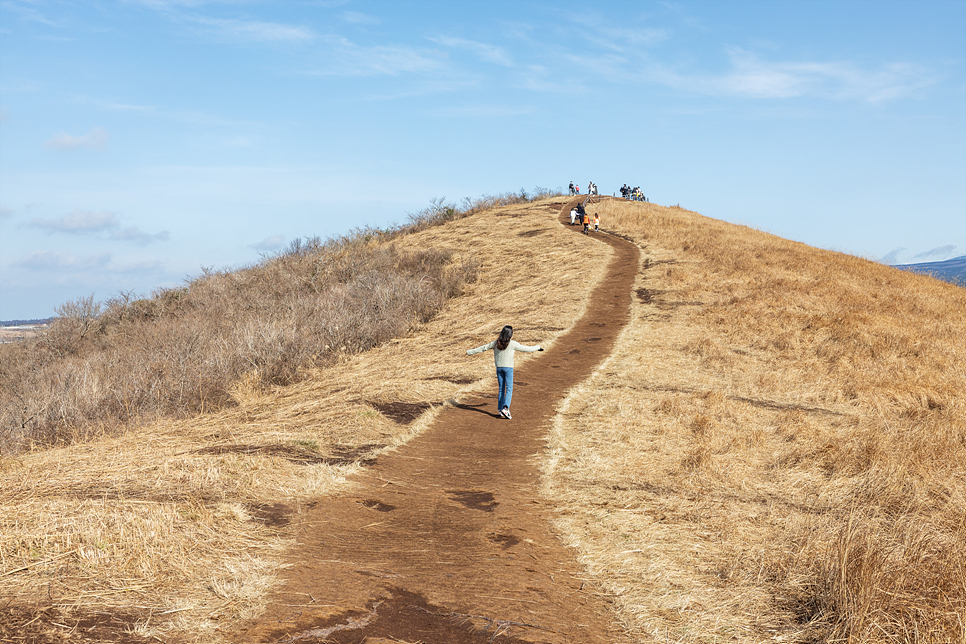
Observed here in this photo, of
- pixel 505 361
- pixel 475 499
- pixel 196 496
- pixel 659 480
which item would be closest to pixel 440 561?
pixel 475 499

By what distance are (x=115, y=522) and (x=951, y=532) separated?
7.60 m

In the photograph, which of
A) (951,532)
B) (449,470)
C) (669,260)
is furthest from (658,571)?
(669,260)

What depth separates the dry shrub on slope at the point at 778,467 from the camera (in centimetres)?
447

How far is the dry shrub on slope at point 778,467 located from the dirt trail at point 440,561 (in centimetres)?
50

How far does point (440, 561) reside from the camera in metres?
5.69

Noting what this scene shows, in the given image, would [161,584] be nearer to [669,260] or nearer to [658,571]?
[658,571]

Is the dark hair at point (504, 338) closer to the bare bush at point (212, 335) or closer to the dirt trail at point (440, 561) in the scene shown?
the dirt trail at point (440, 561)

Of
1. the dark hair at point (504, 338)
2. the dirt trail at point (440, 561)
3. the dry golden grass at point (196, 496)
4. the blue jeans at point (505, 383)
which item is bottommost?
the dirt trail at point (440, 561)

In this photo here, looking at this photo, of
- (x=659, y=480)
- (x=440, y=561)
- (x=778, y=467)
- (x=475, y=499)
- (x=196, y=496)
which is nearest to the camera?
(x=440, y=561)

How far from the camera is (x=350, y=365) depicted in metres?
17.9

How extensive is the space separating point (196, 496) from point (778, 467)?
7778 millimetres

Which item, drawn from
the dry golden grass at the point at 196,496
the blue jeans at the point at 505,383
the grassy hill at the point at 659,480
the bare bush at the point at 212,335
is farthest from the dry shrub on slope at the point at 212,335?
the blue jeans at the point at 505,383

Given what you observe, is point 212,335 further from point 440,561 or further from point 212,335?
point 440,561

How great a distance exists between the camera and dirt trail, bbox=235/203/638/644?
4414mm
